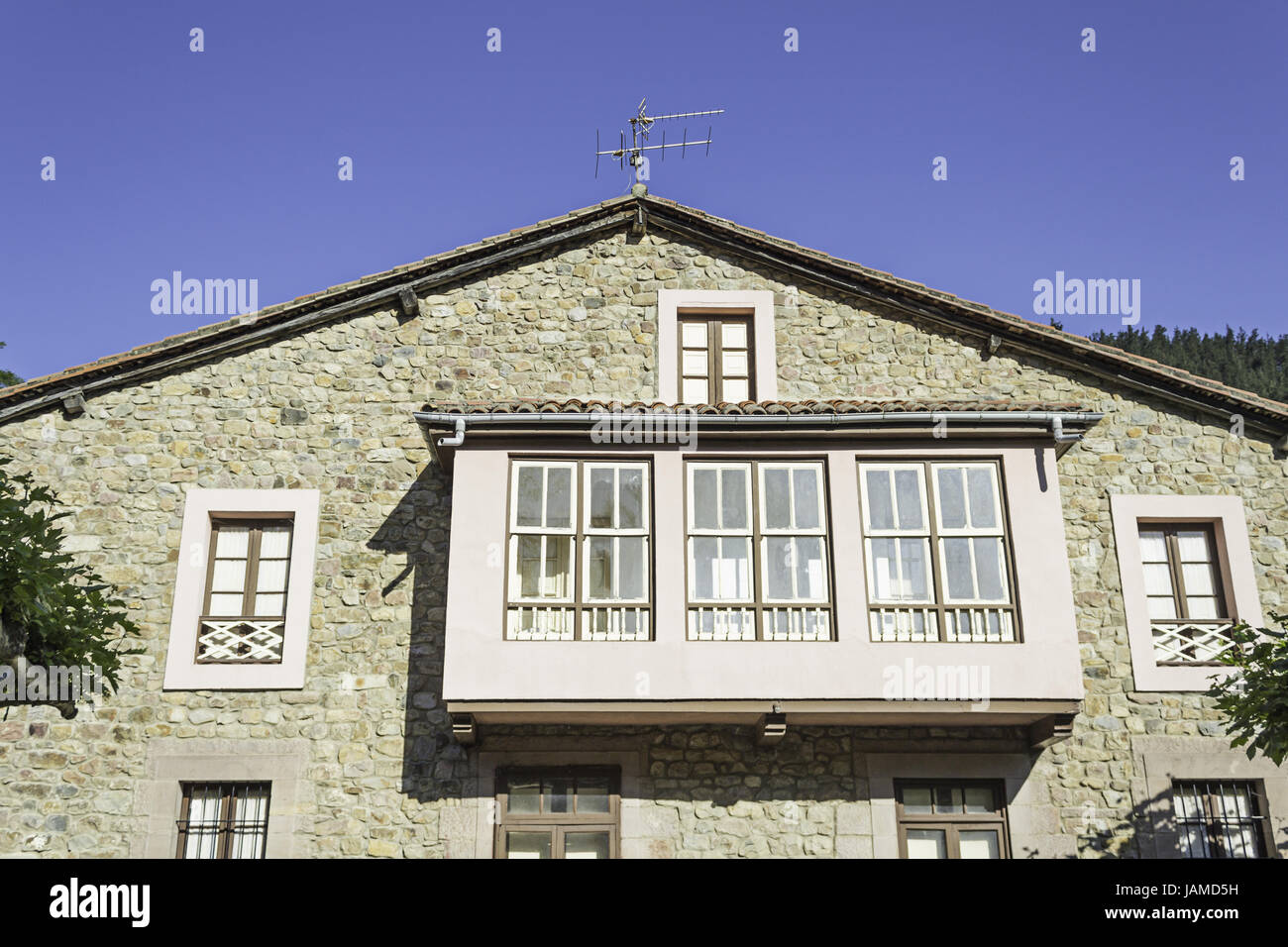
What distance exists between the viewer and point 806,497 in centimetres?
1210

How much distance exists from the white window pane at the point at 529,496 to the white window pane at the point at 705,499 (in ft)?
4.98

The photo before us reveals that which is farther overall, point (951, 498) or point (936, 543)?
point (951, 498)

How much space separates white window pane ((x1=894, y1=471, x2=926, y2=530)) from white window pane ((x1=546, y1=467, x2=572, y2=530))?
3.30m

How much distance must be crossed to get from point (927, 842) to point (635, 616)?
360cm

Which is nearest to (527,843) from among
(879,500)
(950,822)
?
(950,822)

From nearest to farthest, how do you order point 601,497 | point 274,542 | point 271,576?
1. point 601,497
2. point 271,576
3. point 274,542

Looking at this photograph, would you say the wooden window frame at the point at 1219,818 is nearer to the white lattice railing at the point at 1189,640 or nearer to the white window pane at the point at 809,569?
the white lattice railing at the point at 1189,640

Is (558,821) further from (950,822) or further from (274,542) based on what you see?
(274,542)

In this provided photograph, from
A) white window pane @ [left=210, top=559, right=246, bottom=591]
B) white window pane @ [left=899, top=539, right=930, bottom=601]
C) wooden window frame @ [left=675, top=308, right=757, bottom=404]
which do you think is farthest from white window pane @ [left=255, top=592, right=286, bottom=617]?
white window pane @ [left=899, top=539, right=930, bottom=601]

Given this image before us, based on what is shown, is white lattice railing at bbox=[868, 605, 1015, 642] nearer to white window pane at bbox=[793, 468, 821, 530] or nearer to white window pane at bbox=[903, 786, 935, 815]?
white window pane at bbox=[793, 468, 821, 530]

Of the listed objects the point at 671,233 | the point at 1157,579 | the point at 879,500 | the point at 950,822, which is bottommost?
the point at 950,822

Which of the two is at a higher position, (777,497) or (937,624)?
(777,497)

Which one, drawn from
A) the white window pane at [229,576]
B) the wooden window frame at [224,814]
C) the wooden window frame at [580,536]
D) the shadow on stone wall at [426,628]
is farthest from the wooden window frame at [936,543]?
the white window pane at [229,576]

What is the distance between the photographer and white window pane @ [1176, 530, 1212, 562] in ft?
42.5
